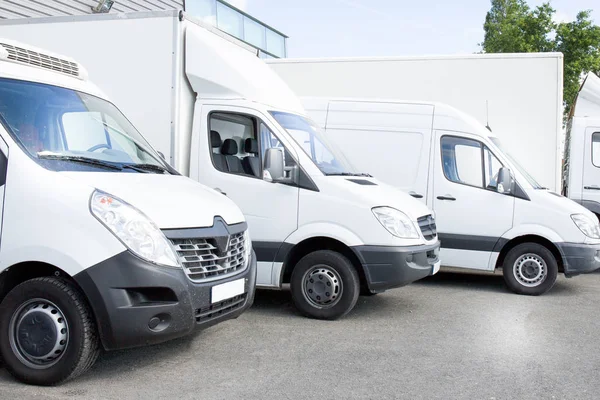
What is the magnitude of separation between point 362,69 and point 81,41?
606cm

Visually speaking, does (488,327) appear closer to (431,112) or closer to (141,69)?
(431,112)

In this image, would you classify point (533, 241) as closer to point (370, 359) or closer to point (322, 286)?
point (322, 286)

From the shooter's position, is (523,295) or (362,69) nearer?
(523,295)

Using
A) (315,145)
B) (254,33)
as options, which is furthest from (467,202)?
(254,33)

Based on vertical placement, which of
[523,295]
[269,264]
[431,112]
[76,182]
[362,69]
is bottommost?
[523,295]

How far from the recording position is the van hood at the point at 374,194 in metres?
7.03

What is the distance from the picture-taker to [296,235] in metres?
7.18

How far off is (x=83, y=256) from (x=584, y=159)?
9.62 meters

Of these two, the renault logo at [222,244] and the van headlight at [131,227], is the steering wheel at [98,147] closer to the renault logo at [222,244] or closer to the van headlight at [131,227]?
the van headlight at [131,227]

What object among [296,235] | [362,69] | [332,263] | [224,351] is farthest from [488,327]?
[362,69]

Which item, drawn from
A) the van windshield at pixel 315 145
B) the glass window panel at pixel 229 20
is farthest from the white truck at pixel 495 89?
the glass window panel at pixel 229 20

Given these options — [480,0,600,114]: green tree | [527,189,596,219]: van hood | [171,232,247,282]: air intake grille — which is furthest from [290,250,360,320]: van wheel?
[480,0,600,114]: green tree

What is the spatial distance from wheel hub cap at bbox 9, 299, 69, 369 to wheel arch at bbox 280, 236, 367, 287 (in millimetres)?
3011

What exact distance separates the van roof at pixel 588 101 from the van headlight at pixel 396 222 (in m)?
6.53
